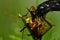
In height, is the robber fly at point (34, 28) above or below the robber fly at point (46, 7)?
below

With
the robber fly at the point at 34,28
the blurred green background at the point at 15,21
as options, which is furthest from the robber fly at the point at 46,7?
the blurred green background at the point at 15,21

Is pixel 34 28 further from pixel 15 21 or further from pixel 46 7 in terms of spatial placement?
pixel 15 21

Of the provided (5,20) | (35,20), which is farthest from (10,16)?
(35,20)

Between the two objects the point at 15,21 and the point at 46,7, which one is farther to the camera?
the point at 15,21

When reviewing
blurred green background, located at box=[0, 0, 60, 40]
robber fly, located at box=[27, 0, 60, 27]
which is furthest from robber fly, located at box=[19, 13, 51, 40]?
blurred green background, located at box=[0, 0, 60, 40]

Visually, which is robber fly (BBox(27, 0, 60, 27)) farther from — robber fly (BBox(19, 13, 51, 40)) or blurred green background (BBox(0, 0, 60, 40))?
blurred green background (BBox(0, 0, 60, 40))

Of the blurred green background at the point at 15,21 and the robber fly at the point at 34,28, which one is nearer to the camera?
the robber fly at the point at 34,28

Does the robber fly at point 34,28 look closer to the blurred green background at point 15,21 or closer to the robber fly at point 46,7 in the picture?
the robber fly at point 46,7

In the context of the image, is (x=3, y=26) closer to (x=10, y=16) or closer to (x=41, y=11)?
(x=10, y=16)

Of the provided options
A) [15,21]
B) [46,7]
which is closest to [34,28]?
[46,7]
